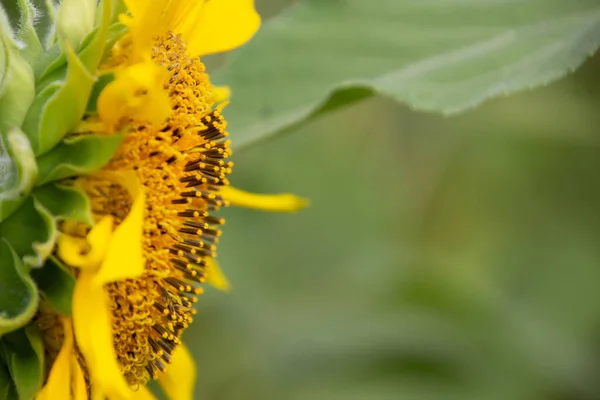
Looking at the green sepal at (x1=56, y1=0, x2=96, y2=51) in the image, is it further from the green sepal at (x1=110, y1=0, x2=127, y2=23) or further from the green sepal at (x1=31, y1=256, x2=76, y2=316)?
the green sepal at (x1=31, y1=256, x2=76, y2=316)

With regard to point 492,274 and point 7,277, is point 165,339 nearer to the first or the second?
point 7,277

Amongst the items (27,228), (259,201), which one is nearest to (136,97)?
(27,228)

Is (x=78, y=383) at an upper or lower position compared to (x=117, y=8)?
lower

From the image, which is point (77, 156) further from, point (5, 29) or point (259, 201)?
point (259, 201)

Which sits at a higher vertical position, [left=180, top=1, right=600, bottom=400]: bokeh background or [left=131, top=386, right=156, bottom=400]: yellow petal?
[left=131, top=386, right=156, bottom=400]: yellow petal

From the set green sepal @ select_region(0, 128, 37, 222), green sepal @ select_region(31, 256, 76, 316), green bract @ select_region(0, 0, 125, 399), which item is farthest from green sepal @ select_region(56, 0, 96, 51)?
green sepal @ select_region(31, 256, 76, 316)

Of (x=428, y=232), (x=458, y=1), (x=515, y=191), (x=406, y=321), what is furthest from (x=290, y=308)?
(x=458, y=1)
